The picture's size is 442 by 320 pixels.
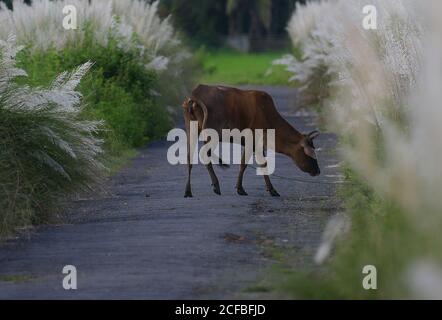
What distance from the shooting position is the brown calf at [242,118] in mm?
14477

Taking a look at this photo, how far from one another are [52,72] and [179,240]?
26.3 feet

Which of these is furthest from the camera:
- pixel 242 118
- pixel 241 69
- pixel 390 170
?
pixel 241 69

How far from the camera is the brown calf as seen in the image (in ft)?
47.5

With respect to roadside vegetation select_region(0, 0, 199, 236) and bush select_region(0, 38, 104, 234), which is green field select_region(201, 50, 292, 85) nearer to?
roadside vegetation select_region(0, 0, 199, 236)

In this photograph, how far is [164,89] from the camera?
2498cm

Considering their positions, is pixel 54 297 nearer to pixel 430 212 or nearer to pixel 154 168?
pixel 430 212

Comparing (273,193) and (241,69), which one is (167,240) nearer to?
(273,193)

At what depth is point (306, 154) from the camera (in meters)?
15.1

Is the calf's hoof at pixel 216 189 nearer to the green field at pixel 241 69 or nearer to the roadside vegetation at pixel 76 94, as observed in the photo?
the roadside vegetation at pixel 76 94

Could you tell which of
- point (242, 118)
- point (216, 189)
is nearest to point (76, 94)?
point (216, 189)

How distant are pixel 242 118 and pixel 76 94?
6.35 feet

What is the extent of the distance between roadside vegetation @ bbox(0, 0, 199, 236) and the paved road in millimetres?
392

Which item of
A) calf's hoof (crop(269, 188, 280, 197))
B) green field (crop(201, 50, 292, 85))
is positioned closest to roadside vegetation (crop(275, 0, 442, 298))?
calf's hoof (crop(269, 188, 280, 197))
